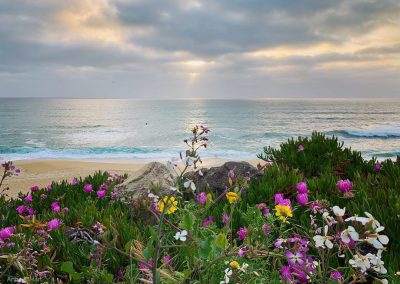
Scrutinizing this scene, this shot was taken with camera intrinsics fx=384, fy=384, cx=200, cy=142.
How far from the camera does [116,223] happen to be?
3131 mm

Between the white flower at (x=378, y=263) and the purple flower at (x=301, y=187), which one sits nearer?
the white flower at (x=378, y=263)

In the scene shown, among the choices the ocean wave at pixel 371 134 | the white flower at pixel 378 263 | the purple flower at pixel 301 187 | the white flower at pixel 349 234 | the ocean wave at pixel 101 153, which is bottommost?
the ocean wave at pixel 101 153

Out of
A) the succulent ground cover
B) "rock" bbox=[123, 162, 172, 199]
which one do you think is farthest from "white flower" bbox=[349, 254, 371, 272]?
"rock" bbox=[123, 162, 172, 199]

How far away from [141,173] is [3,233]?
246 cm

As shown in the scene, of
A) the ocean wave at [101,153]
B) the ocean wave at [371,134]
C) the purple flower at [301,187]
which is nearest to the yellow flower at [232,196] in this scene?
the purple flower at [301,187]

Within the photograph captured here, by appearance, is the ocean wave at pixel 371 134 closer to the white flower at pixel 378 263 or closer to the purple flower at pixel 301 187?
the purple flower at pixel 301 187

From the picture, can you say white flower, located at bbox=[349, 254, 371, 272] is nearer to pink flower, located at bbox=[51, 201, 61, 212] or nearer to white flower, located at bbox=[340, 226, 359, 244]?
white flower, located at bbox=[340, 226, 359, 244]

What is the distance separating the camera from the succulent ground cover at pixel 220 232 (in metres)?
1.65

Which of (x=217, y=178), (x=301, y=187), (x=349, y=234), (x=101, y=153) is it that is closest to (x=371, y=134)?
(x=101, y=153)

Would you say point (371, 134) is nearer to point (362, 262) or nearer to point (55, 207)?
point (55, 207)

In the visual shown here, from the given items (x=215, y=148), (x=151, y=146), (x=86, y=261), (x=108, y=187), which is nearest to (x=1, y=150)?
(x=151, y=146)

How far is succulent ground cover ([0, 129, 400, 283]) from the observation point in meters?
1.65

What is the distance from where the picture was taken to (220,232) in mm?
2055

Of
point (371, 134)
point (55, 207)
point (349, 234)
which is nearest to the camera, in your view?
point (349, 234)
